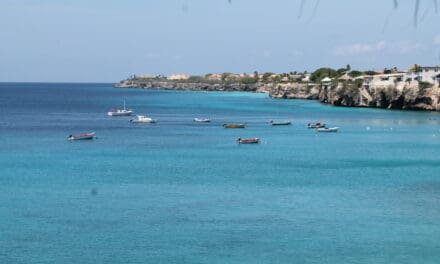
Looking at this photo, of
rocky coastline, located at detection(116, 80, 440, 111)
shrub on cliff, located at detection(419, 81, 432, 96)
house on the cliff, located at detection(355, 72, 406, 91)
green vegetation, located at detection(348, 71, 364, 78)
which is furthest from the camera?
green vegetation, located at detection(348, 71, 364, 78)

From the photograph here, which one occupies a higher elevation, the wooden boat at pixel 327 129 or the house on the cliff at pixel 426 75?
the house on the cliff at pixel 426 75

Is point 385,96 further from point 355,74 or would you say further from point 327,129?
point 355,74

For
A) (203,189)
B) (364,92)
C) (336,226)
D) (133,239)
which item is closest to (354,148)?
(203,189)

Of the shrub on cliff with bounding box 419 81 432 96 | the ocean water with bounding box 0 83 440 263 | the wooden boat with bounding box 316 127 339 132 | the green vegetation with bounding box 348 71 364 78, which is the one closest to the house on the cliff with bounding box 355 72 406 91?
the shrub on cliff with bounding box 419 81 432 96

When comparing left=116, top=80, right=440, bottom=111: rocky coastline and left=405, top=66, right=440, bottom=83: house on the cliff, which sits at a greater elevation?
left=405, top=66, right=440, bottom=83: house on the cliff

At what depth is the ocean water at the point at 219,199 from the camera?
28.6m

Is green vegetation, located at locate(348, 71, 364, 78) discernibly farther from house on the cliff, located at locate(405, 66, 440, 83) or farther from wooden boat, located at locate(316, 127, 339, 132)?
wooden boat, located at locate(316, 127, 339, 132)

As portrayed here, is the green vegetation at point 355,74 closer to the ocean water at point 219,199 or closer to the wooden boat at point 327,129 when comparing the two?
the wooden boat at point 327,129

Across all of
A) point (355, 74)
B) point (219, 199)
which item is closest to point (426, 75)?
point (355, 74)

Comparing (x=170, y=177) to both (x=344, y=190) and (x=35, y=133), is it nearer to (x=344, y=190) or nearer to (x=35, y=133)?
(x=344, y=190)

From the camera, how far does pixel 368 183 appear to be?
147 ft

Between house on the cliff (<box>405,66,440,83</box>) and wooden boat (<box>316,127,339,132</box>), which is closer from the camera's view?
wooden boat (<box>316,127,339,132</box>)

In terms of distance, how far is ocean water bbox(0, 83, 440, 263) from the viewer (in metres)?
28.6

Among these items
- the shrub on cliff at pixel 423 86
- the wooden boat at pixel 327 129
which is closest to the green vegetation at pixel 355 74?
the shrub on cliff at pixel 423 86
